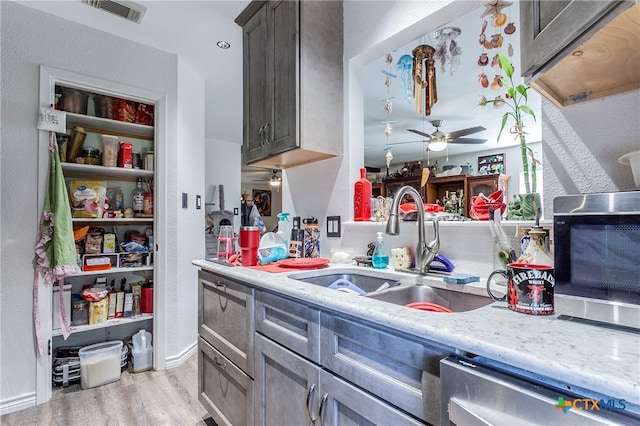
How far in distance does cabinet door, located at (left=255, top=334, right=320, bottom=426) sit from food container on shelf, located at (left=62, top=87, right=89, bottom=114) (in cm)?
238

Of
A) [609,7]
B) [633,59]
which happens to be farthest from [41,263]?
[633,59]

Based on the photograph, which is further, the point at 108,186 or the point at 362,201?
the point at 108,186

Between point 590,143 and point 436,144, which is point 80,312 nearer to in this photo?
point 590,143

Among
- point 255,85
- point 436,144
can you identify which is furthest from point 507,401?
point 436,144

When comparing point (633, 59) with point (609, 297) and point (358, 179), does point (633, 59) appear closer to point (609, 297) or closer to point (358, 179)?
point (609, 297)

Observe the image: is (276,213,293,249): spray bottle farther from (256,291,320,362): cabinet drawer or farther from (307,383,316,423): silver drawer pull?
(307,383,316,423): silver drawer pull

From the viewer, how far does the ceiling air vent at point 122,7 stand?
2.02 m

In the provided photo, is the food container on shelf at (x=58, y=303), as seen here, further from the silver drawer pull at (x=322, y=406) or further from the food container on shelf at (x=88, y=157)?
the silver drawer pull at (x=322, y=406)

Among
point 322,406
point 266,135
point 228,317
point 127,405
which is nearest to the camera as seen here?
point 322,406

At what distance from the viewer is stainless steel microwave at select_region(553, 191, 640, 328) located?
2.10 feet

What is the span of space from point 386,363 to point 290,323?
43 cm

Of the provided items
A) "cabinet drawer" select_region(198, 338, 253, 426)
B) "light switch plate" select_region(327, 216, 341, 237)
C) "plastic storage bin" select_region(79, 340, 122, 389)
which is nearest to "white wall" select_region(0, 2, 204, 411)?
"plastic storage bin" select_region(79, 340, 122, 389)

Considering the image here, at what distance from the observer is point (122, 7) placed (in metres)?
2.07

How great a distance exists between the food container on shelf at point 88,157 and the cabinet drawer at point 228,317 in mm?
1465
